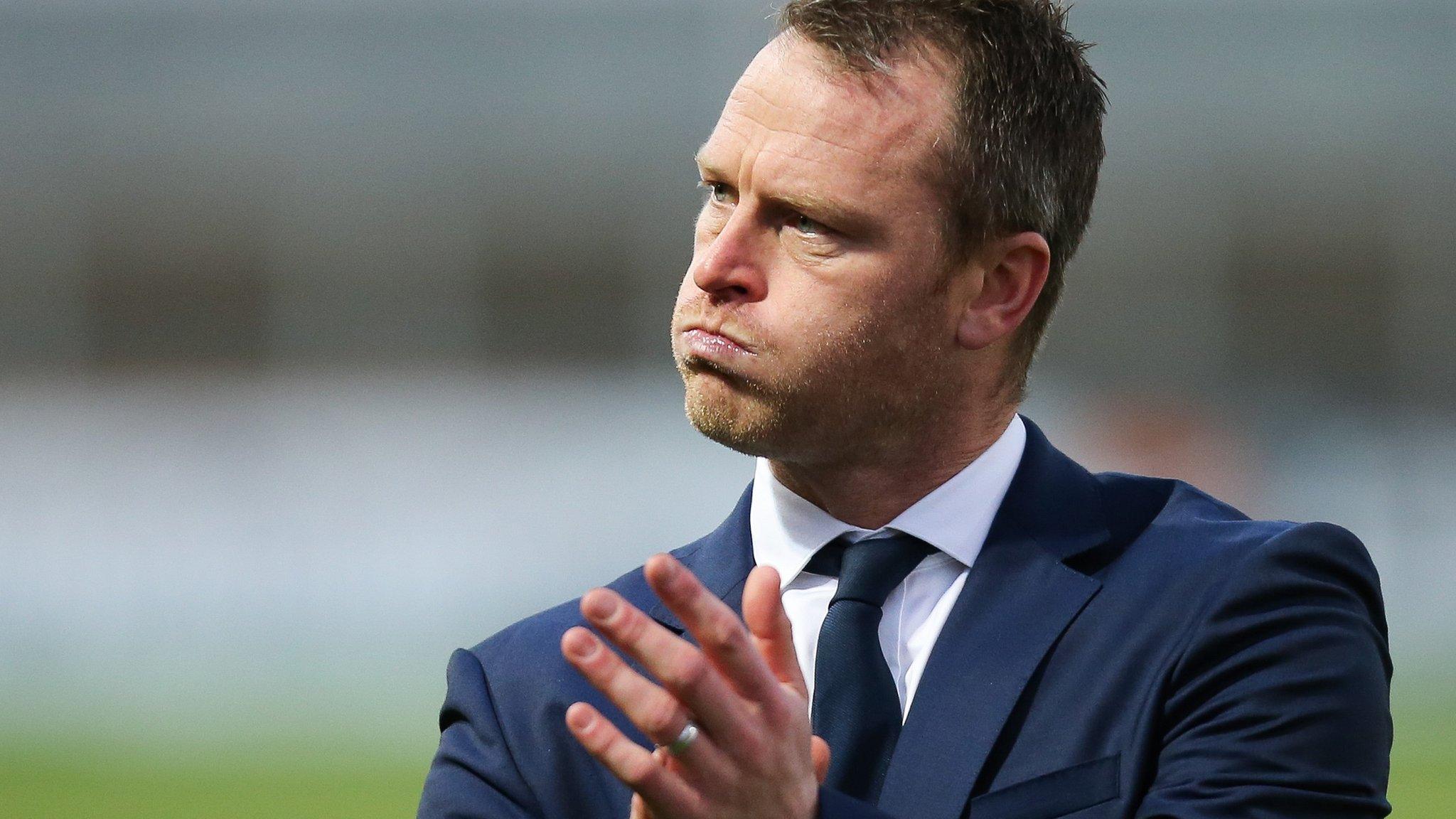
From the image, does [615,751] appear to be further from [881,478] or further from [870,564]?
[881,478]

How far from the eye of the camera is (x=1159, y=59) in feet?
55.6

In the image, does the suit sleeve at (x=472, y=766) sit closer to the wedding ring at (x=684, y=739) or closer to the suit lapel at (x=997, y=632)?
the suit lapel at (x=997, y=632)

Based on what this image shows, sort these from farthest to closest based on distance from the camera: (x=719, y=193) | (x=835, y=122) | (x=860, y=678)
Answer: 1. (x=719, y=193)
2. (x=835, y=122)
3. (x=860, y=678)

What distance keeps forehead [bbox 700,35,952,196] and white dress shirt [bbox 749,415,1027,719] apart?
1.46 feet

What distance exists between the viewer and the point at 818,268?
231 centimetres

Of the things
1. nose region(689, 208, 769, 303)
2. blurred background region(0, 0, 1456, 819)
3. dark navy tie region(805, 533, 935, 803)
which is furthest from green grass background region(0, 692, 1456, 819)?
nose region(689, 208, 769, 303)

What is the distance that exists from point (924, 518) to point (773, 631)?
0.63m

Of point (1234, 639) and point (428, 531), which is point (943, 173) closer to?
point (1234, 639)

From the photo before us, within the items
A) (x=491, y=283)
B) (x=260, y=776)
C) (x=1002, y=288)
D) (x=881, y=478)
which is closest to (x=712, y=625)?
(x=881, y=478)

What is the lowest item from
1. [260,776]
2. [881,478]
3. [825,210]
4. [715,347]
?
[881,478]

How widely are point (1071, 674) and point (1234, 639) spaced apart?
0.67 ft

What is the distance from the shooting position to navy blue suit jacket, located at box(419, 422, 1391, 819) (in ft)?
6.79

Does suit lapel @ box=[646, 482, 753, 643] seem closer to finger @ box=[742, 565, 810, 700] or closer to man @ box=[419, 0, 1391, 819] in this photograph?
man @ box=[419, 0, 1391, 819]

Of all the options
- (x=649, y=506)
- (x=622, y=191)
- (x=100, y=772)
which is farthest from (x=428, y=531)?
(x=622, y=191)
